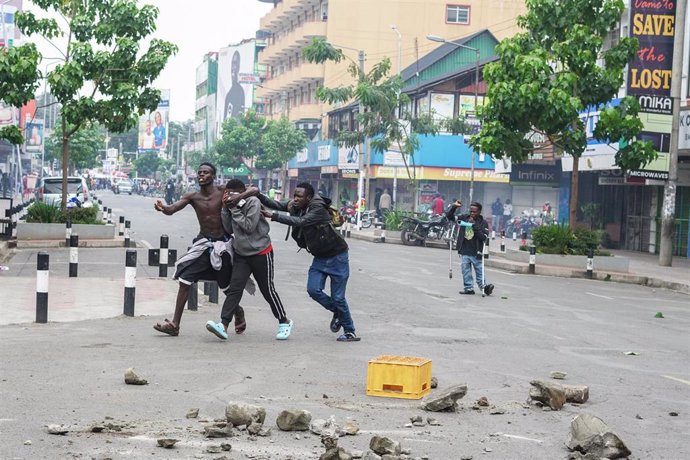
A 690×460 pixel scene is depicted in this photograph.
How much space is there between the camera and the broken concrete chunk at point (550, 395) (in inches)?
332

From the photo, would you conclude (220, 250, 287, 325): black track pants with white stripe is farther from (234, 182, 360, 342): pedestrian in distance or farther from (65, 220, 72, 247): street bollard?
(65, 220, 72, 247): street bollard

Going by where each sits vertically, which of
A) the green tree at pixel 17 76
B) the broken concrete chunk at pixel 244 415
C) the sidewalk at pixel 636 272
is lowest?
the sidewalk at pixel 636 272

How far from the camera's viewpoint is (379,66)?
49.5 m

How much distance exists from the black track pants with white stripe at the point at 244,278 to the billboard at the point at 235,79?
111 metres

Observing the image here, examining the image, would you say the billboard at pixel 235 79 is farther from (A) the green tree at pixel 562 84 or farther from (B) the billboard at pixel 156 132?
(A) the green tree at pixel 562 84

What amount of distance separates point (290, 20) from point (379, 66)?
46878mm

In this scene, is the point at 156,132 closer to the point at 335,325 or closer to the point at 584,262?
the point at 584,262

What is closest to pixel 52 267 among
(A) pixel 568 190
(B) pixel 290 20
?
(A) pixel 568 190

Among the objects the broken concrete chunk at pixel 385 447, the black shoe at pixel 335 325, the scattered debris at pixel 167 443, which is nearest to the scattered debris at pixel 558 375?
the black shoe at pixel 335 325

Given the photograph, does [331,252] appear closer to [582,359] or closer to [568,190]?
[582,359]

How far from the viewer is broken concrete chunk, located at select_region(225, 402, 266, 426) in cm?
729

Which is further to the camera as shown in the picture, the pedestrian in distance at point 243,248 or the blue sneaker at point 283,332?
the blue sneaker at point 283,332

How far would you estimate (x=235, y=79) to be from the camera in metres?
129

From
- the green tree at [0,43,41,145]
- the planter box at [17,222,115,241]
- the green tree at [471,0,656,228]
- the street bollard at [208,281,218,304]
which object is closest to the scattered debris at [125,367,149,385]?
the street bollard at [208,281,218,304]
